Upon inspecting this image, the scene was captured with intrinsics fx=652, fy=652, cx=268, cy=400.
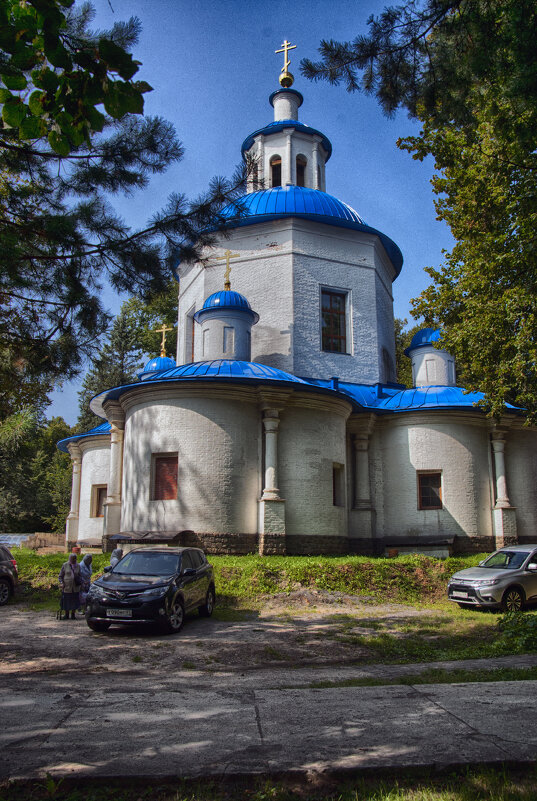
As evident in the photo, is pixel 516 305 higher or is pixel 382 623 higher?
pixel 516 305

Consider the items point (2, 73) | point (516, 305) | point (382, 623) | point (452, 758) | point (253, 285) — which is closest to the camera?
point (452, 758)

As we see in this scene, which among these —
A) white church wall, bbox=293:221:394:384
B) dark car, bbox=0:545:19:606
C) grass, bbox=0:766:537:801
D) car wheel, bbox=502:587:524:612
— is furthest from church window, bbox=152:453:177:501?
grass, bbox=0:766:537:801

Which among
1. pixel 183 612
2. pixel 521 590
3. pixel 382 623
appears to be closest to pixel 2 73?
pixel 183 612

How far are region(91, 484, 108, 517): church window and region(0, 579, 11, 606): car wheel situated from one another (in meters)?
10.7

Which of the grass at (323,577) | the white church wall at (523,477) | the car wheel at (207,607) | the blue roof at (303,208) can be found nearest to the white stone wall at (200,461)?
the grass at (323,577)

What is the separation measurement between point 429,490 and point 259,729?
56.4 feet

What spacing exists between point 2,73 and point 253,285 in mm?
18413

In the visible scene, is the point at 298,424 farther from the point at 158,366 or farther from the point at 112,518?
the point at 158,366

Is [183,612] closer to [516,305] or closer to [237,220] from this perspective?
[237,220]

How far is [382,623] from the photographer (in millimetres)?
11977

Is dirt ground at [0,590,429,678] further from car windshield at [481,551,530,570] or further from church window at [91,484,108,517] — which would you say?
church window at [91,484,108,517]

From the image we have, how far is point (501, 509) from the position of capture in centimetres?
2066

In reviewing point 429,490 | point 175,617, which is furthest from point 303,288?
point 175,617

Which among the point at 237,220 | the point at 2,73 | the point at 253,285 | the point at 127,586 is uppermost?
the point at 253,285
